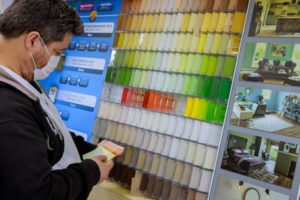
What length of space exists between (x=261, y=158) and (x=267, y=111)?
1.30 ft

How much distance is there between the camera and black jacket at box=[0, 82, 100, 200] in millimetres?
1152

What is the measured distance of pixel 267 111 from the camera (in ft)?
9.30

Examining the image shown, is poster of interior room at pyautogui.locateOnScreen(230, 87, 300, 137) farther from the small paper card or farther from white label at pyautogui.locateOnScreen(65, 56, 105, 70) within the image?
white label at pyautogui.locateOnScreen(65, 56, 105, 70)

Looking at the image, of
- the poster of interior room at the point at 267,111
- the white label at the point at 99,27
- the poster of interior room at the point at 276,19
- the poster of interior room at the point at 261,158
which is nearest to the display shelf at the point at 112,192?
the poster of interior room at the point at 261,158

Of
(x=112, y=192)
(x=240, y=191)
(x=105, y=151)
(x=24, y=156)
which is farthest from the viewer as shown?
(x=112, y=192)

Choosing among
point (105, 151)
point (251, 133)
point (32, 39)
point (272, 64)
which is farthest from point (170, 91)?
point (32, 39)

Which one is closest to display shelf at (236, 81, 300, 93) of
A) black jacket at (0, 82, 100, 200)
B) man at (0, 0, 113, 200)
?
man at (0, 0, 113, 200)

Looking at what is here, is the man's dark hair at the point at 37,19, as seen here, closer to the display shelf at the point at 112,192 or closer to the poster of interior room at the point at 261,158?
the poster of interior room at the point at 261,158

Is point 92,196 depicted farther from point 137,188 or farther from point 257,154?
point 257,154

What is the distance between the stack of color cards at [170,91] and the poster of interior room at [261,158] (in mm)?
195

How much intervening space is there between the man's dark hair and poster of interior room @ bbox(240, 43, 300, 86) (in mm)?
1955

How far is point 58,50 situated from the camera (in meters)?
1.50

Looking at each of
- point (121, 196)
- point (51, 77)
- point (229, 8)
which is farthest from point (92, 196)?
point (229, 8)

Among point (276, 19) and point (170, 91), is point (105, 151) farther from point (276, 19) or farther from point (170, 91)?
point (276, 19)
